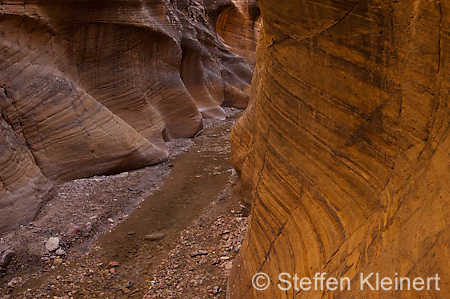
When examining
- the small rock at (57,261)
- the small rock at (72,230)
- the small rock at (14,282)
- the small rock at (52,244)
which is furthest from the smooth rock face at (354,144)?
the small rock at (72,230)

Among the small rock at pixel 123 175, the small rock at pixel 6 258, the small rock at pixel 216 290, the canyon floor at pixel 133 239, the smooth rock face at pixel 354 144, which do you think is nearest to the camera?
the smooth rock face at pixel 354 144

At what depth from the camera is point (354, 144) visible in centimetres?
259

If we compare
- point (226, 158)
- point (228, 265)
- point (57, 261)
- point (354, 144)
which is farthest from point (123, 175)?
point (354, 144)

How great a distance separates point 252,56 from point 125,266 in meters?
17.8

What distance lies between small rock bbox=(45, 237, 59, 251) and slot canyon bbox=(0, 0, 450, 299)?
28 millimetres

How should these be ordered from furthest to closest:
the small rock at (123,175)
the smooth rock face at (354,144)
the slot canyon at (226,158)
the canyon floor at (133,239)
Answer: the small rock at (123,175) < the canyon floor at (133,239) < the slot canyon at (226,158) < the smooth rock face at (354,144)

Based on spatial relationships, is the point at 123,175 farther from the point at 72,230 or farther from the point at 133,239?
the point at 133,239

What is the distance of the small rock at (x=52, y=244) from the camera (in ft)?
19.3

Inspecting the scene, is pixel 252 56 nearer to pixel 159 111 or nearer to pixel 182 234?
pixel 159 111

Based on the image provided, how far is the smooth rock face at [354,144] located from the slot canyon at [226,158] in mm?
11

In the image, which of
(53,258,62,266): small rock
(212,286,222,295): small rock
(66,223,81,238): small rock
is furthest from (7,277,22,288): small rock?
(212,286,222,295): small rock

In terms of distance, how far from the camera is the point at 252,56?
71.5ft

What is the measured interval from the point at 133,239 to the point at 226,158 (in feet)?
Answer: 13.5

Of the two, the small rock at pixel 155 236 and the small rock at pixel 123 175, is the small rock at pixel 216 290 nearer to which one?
the small rock at pixel 155 236
